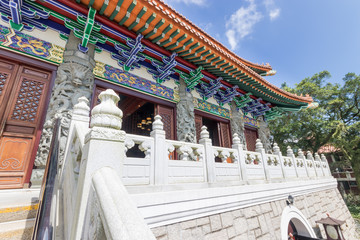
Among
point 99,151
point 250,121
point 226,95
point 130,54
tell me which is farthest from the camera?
point 250,121

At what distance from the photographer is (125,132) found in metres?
1.53

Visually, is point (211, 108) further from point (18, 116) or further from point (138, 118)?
point (18, 116)

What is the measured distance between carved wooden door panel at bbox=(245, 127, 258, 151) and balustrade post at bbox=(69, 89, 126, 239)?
7397 mm

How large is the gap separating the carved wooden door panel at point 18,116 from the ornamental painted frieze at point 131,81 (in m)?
1.21

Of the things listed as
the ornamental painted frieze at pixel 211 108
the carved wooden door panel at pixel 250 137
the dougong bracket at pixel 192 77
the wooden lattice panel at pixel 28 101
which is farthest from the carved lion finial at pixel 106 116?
the carved wooden door panel at pixel 250 137

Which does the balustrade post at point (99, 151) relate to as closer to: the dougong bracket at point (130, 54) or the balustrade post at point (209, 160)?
the balustrade post at point (209, 160)

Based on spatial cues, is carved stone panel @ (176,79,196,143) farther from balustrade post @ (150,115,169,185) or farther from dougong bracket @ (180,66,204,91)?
balustrade post @ (150,115,169,185)

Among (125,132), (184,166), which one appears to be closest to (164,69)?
(184,166)

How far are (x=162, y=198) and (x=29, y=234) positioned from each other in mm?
1478

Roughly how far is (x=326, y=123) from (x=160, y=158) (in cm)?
1769

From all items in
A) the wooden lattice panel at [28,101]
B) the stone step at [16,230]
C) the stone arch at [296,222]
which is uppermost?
the wooden lattice panel at [28,101]

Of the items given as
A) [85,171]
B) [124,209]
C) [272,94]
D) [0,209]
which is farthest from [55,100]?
[272,94]

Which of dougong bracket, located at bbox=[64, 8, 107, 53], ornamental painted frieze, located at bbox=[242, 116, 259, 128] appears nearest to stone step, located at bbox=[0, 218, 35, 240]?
dougong bracket, located at bbox=[64, 8, 107, 53]

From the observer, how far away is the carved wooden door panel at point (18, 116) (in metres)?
2.94
